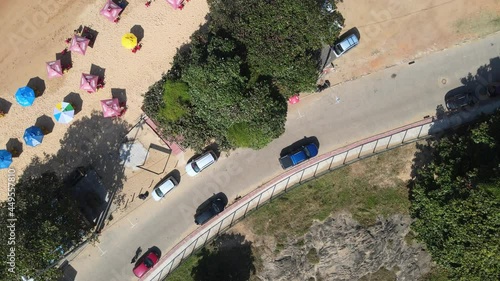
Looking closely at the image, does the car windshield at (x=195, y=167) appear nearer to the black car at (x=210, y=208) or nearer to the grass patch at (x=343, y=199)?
the black car at (x=210, y=208)

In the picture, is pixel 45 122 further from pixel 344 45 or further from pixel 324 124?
pixel 344 45

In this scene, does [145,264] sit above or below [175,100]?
below

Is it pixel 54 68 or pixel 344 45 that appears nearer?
pixel 54 68

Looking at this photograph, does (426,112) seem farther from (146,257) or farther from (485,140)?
(146,257)

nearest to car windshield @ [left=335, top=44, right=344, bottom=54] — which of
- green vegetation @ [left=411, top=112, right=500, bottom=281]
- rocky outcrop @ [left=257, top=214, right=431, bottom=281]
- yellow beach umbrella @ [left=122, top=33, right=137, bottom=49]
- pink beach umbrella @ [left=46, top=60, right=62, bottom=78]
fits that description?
green vegetation @ [left=411, top=112, right=500, bottom=281]

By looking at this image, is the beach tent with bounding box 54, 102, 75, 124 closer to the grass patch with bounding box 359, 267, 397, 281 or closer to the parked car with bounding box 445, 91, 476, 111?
the grass patch with bounding box 359, 267, 397, 281

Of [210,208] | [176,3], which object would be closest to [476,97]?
[210,208]

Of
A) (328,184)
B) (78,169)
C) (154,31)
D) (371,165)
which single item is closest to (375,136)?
(371,165)
